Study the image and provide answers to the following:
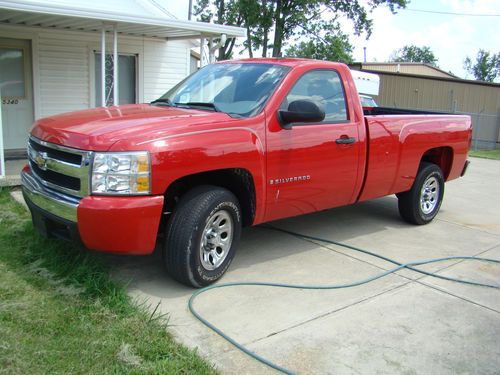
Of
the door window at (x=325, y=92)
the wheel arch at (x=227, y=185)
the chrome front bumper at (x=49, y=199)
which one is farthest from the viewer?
the door window at (x=325, y=92)

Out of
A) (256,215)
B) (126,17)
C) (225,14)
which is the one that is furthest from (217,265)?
(225,14)

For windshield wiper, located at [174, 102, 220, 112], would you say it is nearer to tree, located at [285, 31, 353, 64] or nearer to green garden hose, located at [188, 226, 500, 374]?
green garden hose, located at [188, 226, 500, 374]

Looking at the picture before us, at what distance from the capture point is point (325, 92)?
5418 millimetres

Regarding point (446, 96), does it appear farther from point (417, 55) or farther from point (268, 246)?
point (417, 55)

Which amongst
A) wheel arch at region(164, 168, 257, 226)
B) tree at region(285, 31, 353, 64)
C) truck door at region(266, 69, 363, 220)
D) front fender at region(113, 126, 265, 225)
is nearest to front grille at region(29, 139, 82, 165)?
front fender at region(113, 126, 265, 225)

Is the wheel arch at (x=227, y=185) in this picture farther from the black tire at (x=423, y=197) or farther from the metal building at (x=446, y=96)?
the metal building at (x=446, y=96)

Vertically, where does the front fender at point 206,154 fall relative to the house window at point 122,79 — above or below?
below

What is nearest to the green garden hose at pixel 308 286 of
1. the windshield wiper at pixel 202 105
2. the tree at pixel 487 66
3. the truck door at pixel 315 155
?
the truck door at pixel 315 155

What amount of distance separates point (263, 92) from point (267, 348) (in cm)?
246

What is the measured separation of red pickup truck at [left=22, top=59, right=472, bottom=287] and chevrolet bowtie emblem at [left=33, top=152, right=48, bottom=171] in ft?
0.07

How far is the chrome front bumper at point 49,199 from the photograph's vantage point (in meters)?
3.88

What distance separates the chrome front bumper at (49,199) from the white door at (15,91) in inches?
241

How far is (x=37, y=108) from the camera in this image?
10.3 metres

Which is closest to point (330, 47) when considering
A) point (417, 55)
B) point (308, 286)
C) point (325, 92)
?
point (325, 92)
